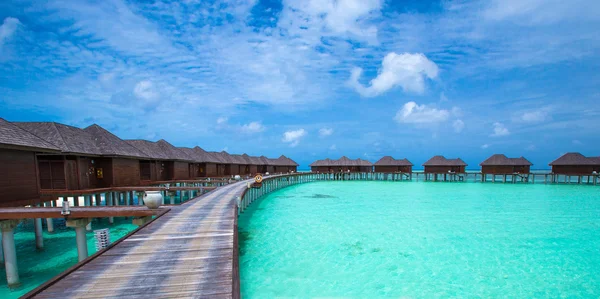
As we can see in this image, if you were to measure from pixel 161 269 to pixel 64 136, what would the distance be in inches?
564

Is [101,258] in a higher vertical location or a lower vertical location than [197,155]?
lower

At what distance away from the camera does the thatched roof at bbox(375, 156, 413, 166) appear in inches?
2051

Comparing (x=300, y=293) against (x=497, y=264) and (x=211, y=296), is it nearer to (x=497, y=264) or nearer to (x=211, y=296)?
(x=211, y=296)

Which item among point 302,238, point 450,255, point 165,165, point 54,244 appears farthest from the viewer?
point 165,165

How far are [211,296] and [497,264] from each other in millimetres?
9859

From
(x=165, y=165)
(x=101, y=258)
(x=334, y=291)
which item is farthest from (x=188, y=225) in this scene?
(x=165, y=165)

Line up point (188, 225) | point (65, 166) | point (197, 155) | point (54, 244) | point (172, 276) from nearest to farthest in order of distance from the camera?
point (172, 276), point (188, 225), point (54, 244), point (65, 166), point (197, 155)

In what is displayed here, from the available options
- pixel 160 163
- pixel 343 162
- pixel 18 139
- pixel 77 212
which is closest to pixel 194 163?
pixel 160 163

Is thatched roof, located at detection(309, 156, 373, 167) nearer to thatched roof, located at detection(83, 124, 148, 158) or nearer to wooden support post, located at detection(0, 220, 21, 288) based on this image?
thatched roof, located at detection(83, 124, 148, 158)

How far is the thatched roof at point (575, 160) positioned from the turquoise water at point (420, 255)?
2894cm

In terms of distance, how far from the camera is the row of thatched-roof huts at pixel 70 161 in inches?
404

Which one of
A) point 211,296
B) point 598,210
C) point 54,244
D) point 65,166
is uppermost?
point 65,166

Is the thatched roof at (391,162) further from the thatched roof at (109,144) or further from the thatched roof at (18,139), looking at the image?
the thatched roof at (18,139)

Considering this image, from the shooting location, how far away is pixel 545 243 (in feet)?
40.2
